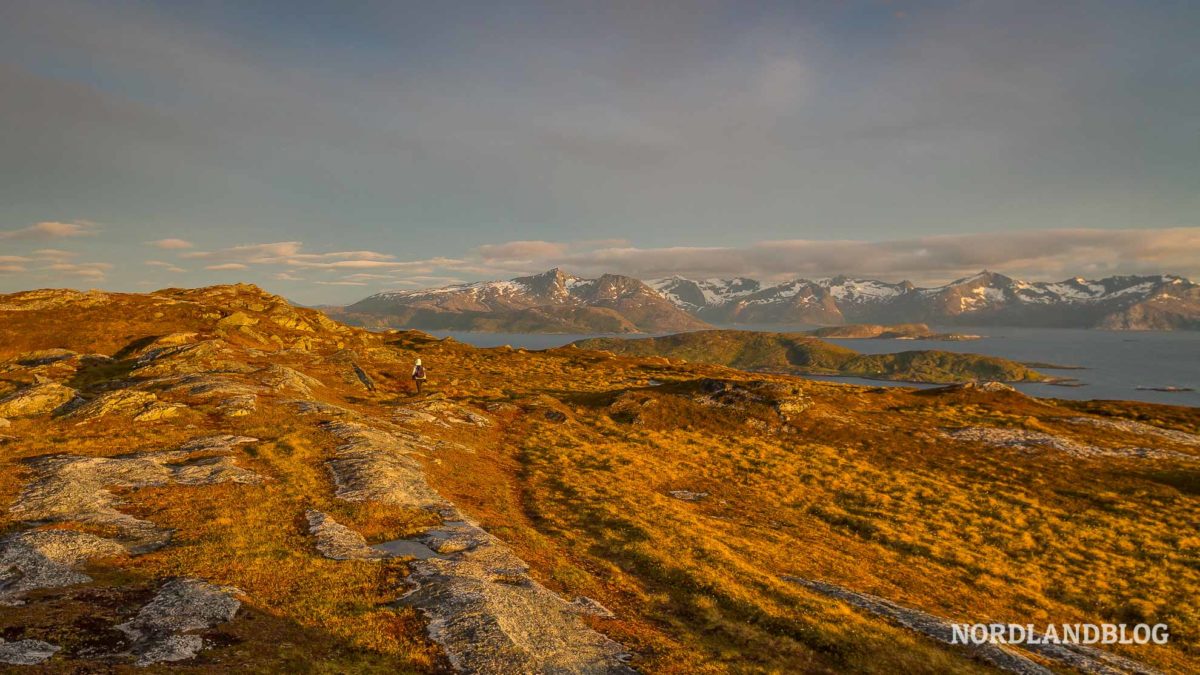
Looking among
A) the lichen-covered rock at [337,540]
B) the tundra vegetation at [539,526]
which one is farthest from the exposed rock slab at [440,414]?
the lichen-covered rock at [337,540]

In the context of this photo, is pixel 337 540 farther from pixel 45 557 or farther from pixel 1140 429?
pixel 1140 429

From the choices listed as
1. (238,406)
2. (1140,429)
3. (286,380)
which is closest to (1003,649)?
(238,406)

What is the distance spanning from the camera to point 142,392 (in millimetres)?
38094

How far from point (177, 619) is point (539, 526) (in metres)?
16.0

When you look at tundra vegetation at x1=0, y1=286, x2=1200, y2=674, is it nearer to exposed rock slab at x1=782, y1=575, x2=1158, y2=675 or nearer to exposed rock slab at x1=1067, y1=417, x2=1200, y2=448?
exposed rock slab at x1=782, y1=575, x2=1158, y2=675

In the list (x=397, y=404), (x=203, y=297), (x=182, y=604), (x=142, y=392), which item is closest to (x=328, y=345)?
(x=203, y=297)

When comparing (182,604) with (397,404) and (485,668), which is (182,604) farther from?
(397,404)

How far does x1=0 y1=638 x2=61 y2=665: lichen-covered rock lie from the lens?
1123 cm

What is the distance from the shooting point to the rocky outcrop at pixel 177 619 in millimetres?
12586

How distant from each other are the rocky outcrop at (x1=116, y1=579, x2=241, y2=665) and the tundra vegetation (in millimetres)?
107

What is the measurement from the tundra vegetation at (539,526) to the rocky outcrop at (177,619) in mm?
107

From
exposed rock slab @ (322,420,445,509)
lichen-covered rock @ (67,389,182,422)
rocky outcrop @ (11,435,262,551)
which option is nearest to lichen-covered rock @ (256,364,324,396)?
lichen-covered rock @ (67,389,182,422)

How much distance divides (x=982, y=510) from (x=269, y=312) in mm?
109310

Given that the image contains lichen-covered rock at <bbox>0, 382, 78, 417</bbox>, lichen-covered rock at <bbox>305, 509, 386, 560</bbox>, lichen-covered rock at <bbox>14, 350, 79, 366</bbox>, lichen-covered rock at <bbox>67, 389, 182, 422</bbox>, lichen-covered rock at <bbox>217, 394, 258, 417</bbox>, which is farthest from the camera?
lichen-covered rock at <bbox>14, 350, 79, 366</bbox>
